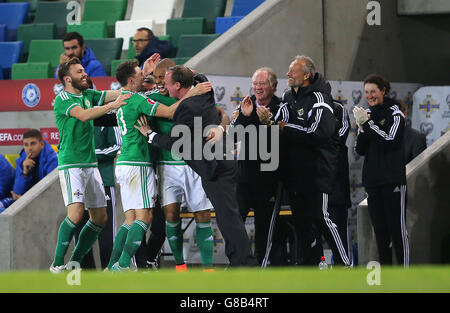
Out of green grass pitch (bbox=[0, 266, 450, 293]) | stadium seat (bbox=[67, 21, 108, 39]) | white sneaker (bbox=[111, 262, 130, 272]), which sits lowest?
green grass pitch (bbox=[0, 266, 450, 293])

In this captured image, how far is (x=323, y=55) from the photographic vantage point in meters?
12.5

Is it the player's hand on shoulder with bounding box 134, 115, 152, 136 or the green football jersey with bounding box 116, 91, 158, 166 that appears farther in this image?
the green football jersey with bounding box 116, 91, 158, 166

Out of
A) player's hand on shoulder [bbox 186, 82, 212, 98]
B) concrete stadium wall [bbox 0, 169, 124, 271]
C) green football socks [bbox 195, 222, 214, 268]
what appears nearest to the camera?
player's hand on shoulder [bbox 186, 82, 212, 98]

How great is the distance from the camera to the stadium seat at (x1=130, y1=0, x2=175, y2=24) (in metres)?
15.1

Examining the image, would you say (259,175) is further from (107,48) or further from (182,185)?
(107,48)

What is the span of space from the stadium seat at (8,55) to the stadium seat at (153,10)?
186 cm

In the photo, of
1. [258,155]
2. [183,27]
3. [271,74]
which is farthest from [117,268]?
[183,27]

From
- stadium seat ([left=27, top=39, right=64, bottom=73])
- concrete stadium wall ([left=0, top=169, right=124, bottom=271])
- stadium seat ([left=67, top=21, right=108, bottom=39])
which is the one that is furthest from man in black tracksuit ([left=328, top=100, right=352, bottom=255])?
stadium seat ([left=67, top=21, right=108, bottom=39])

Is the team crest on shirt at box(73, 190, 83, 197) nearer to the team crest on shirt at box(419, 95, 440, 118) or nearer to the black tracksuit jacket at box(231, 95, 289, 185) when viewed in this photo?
the black tracksuit jacket at box(231, 95, 289, 185)

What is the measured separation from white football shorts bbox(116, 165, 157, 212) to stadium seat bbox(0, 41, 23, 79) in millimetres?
5626
